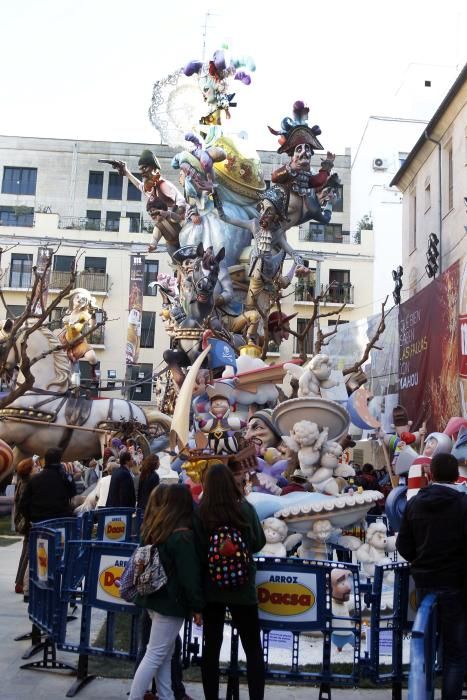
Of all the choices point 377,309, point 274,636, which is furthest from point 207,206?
point 274,636

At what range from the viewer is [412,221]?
27.9 m

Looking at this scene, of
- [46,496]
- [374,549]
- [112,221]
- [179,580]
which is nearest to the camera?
[179,580]

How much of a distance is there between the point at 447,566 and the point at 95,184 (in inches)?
1570

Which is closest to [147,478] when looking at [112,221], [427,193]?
[427,193]

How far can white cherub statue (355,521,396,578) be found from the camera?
8070mm

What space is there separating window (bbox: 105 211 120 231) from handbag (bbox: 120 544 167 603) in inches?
1414

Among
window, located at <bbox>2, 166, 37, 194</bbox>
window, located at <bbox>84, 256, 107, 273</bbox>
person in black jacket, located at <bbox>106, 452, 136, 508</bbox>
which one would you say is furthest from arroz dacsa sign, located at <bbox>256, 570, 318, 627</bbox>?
window, located at <bbox>2, 166, 37, 194</bbox>

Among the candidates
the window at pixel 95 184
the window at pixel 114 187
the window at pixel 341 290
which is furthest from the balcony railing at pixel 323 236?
the window at pixel 95 184

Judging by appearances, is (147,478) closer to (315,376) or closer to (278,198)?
(315,376)

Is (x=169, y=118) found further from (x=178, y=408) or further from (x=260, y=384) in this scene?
(x=178, y=408)

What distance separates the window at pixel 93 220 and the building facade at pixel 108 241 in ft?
0.16

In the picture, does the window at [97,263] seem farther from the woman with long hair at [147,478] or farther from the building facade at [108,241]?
the woman with long hair at [147,478]

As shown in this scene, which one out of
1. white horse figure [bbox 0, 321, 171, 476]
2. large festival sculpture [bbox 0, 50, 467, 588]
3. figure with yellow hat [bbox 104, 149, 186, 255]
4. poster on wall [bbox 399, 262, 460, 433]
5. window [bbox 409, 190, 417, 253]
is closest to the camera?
large festival sculpture [bbox 0, 50, 467, 588]

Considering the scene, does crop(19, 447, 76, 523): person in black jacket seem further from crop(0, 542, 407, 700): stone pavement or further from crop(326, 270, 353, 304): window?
crop(326, 270, 353, 304): window
